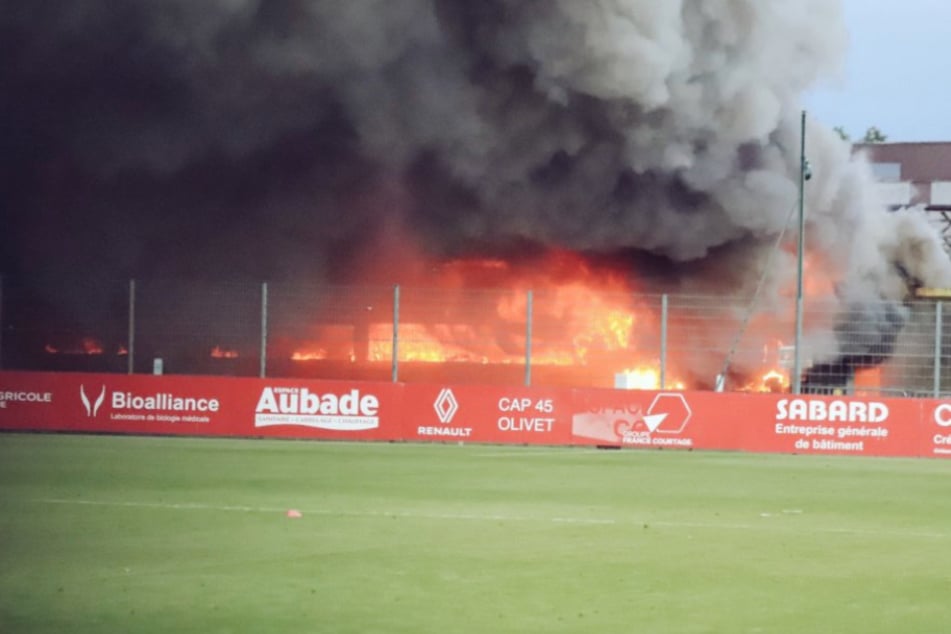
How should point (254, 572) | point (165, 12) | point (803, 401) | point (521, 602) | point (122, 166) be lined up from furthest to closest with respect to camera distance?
point (122, 166)
point (165, 12)
point (803, 401)
point (254, 572)
point (521, 602)

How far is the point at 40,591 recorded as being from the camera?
32.8 ft

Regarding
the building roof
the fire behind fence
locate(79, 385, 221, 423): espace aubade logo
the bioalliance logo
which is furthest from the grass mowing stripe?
the building roof

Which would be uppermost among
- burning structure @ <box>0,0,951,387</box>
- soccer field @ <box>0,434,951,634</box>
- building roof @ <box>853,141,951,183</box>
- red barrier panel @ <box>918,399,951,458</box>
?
building roof @ <box>853,141,951,183</box>

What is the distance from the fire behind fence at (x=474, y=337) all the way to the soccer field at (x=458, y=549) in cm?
1501

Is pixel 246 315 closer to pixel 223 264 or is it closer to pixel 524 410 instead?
pixel 223 264

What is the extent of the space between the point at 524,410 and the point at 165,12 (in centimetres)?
1753

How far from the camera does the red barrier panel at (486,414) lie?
101 feet

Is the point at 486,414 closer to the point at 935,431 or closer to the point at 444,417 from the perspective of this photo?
the point at 444,417

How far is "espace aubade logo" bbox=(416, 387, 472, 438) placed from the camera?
31.0 meters

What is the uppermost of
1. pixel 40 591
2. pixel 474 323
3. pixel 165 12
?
pixel 165 12

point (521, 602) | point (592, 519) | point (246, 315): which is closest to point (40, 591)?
point (521, 602)

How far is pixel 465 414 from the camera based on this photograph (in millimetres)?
30922

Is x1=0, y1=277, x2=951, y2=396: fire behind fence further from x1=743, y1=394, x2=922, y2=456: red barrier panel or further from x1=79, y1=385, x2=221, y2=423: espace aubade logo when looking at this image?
x1=743, y1=394, x2=922, y2=456: red barrier panel

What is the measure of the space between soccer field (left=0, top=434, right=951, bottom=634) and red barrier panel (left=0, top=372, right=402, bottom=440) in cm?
747
